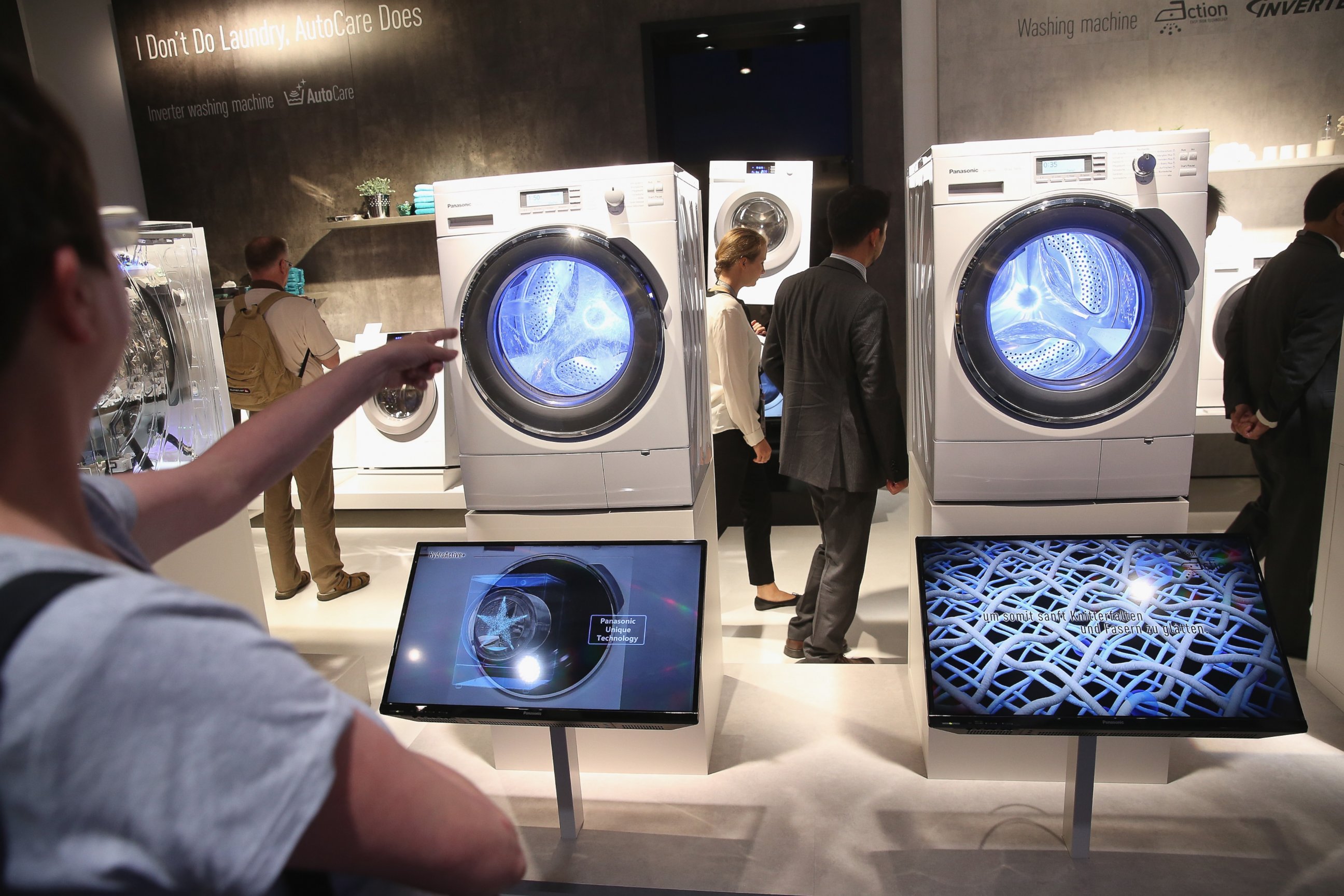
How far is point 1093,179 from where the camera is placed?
197 cm

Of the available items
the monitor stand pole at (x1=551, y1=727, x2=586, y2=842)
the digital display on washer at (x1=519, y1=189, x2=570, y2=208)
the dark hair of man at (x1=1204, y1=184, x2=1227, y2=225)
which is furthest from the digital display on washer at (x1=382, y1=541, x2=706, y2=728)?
the dark hair of man at (x1=1204, y1=184, x2=1227, y2=225)

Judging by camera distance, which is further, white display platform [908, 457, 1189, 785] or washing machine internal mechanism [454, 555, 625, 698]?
white display platform [908, 457, 1189, 785]

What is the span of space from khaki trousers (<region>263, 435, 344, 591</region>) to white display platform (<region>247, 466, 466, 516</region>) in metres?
0.82

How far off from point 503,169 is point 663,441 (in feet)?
12.5

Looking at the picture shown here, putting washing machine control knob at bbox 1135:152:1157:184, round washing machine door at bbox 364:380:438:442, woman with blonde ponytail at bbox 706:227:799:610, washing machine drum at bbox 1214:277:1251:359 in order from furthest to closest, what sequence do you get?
1. round washing machine door at bbox 364:380:438:442
2. washing machine drum at bbox 1214:277:1251:359
3. woman with blonde ponytail at bbox 706:227:799:610
4. washing machine control knob at bbox 1135:152:1157:184

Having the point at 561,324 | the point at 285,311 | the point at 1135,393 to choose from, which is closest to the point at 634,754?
the point at 561,324

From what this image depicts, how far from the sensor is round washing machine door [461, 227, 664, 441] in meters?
2.10

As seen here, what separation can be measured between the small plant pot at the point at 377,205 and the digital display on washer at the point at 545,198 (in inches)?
149

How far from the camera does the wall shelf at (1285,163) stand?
14.3ft

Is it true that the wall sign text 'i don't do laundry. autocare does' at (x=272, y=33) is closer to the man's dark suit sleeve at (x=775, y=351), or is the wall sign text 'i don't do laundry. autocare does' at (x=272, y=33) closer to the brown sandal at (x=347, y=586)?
the brown sandal at (x=347, y=586)

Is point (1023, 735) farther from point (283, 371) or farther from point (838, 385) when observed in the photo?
point (283, 371)

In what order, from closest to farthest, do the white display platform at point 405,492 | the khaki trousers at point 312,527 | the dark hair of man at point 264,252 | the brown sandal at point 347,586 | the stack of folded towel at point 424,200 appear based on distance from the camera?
the dark hair of man at point 264,252 < the khaki trousers at point 312,527 < the brown sandal at point 347,586 < the white display platform at point 405,492 < the stack of folded towel at point 424,200

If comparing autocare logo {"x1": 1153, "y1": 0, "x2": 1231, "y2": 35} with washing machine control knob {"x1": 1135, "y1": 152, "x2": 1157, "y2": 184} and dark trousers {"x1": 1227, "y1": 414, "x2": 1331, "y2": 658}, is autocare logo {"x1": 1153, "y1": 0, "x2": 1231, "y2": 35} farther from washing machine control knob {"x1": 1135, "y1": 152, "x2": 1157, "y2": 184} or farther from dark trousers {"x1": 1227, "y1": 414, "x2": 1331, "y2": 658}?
washing machine control knob {"x1": 1135, "y1": 152, "x2": 1157, "y2": 184}

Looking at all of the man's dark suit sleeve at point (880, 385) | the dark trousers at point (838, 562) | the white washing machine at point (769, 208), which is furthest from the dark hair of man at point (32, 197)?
the white washing machine at point (769, 208)
